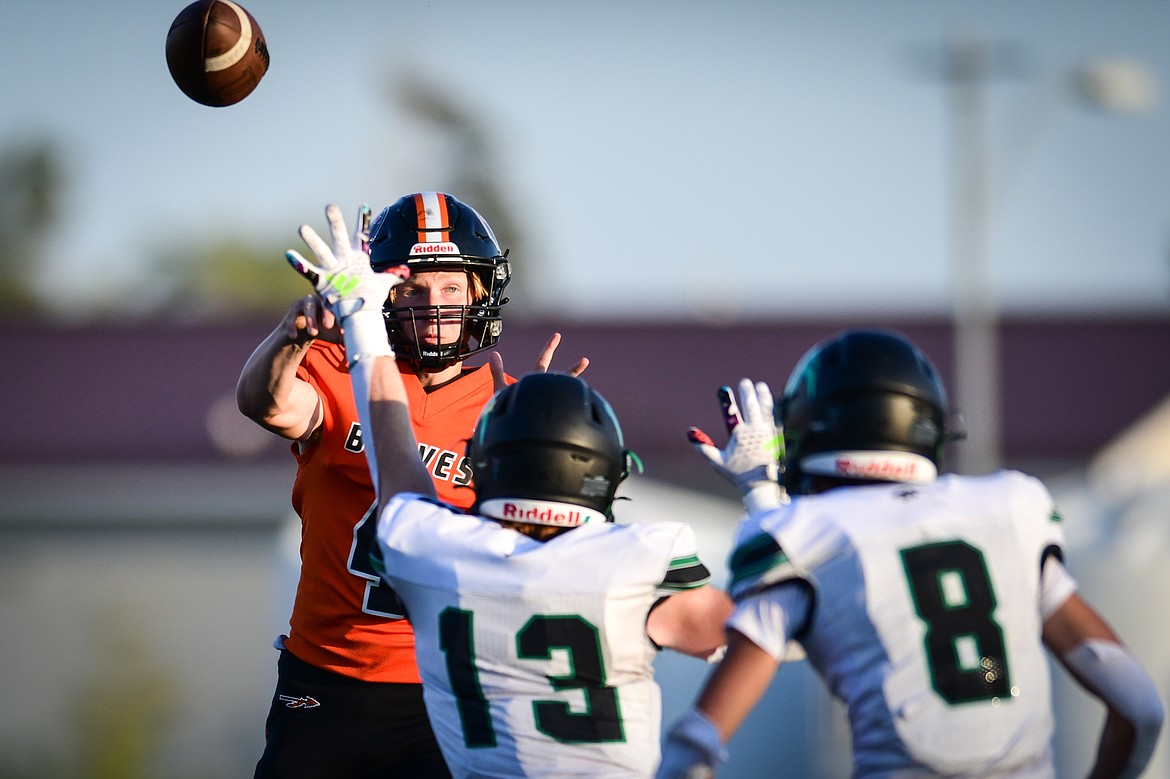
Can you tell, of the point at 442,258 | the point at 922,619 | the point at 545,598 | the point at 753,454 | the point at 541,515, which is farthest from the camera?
the point at 442,258

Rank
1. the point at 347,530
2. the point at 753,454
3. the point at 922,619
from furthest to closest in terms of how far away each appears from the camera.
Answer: the point at 347,530 < the point at 753,454 < the point at 922,619

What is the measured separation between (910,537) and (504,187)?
146ft

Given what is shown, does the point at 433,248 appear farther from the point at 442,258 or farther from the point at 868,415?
the point at 868,415

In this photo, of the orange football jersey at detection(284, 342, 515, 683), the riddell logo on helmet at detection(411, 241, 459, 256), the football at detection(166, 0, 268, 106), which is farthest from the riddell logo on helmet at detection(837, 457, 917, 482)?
the football at detection(166, 0, 268, 106)

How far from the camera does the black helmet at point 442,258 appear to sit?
14.9 ft

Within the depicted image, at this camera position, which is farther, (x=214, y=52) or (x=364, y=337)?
(x=214, y=52)

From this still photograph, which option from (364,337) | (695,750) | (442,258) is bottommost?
(695,750)

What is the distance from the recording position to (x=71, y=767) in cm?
1465

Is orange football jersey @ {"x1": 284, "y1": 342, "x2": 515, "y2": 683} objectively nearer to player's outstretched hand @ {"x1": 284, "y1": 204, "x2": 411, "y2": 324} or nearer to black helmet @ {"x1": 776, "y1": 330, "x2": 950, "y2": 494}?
player's outstretched hand @ {"x1": 284, "y1": 204, "x2": 411, "y2": 324}

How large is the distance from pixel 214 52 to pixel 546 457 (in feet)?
7.81

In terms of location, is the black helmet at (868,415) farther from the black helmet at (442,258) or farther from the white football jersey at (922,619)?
the black helmet at (442,258)

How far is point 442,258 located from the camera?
461 centimetres

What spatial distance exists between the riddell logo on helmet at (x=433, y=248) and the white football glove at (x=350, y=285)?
1.90 ft

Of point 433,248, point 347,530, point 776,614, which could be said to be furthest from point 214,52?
point 776,614
